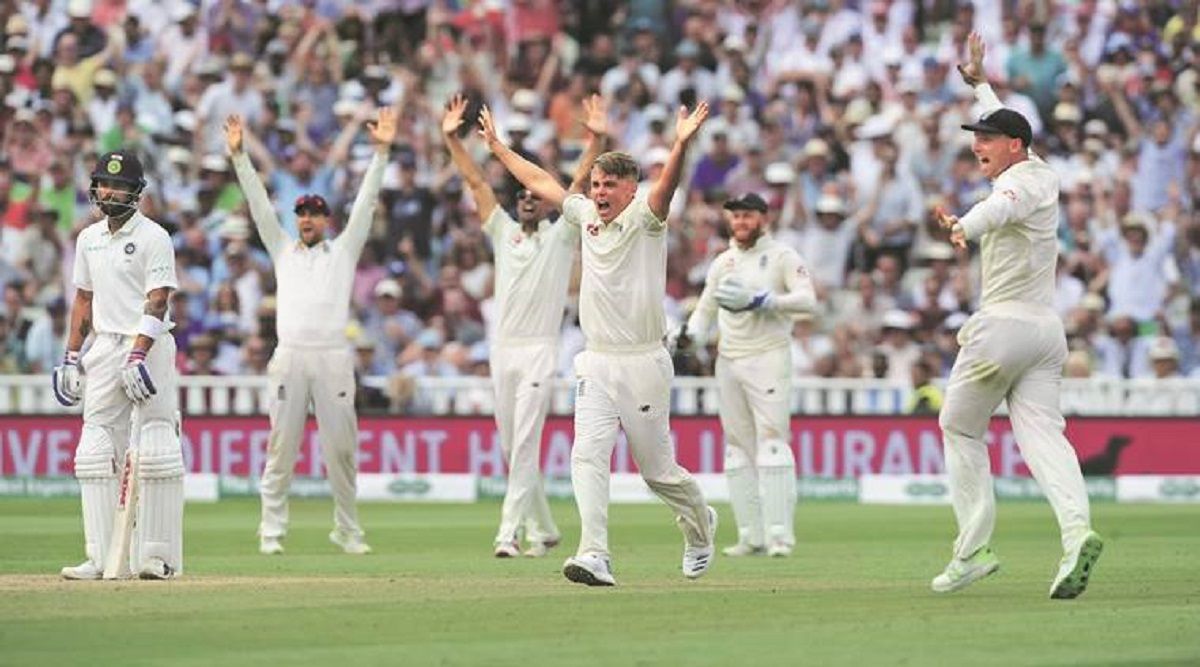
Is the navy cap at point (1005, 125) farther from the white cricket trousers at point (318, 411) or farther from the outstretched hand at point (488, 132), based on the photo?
the white cricket trousers at point (318, 411)

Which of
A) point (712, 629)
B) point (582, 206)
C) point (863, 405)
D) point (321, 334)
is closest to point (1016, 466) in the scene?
point (863, 405)

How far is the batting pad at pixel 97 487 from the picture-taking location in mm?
13703

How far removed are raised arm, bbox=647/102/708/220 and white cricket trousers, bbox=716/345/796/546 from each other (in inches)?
147

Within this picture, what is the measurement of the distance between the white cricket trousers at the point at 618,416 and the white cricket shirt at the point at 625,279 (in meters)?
0.10

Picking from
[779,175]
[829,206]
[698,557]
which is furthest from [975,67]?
[779,175]

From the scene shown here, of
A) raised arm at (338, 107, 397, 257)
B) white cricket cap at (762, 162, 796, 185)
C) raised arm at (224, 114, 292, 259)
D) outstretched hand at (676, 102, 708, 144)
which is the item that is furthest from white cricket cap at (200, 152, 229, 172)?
outstretched hand at (676, 102, 708, 144)

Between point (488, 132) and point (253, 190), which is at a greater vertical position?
point (488, 132)

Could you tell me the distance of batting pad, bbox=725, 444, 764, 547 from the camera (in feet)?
55.2

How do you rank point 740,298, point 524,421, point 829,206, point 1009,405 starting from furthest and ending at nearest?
point 829,206
point 524,421
point 740,298
point 1009,405

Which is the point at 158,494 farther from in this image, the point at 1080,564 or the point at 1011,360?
the point at 1080,564

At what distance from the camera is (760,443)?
16.9m

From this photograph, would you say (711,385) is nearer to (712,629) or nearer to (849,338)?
(849,338)

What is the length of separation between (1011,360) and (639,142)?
46.9 feet

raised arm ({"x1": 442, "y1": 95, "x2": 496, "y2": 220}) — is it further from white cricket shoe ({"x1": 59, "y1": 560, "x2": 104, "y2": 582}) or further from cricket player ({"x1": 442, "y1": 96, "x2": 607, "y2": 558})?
white cricket shoe ({"x1": 59, "y1": 560, "x2": 104, "y2": 582})
